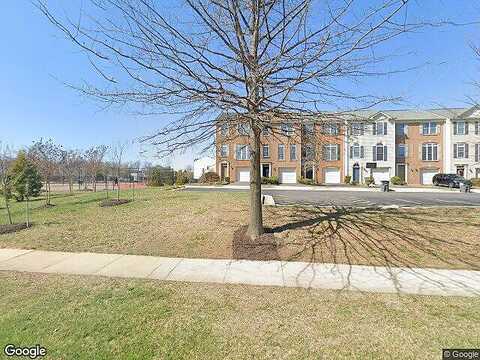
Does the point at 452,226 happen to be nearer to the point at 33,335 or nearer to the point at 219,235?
the point at 219,235

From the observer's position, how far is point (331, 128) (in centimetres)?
587

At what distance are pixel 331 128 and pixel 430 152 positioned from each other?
4283 centimetres

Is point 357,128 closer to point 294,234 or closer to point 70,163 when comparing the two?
point 294,234

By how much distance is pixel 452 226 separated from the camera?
7617 mm

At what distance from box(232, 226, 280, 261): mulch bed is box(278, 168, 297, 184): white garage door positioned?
34276mm

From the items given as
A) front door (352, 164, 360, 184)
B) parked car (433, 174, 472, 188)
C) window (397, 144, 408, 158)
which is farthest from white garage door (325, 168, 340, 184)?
parked car (433, 174, 472, 188)

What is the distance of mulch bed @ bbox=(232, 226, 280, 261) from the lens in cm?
600

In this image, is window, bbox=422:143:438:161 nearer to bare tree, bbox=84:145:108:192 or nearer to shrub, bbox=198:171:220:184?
shrub, bbox=198:171:220:184

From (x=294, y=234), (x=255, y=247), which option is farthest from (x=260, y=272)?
(x=294, y=234)

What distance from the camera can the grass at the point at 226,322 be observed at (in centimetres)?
277

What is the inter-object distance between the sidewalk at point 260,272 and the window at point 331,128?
9.55ft

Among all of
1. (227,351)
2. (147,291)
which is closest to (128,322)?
(147,291)

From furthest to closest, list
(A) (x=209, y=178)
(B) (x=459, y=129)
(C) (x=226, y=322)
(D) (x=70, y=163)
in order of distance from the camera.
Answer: (B) (x=459, y=129)
(A) (x=209, y=178)
(D) (x=70, y=163)
(C) (x=226, y=322)

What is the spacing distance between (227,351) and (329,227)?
5.51 m
